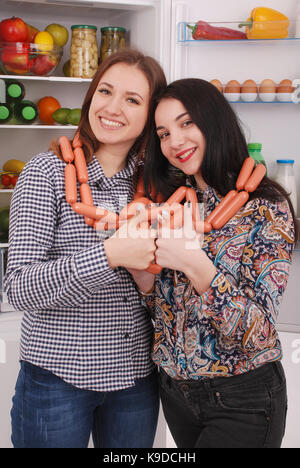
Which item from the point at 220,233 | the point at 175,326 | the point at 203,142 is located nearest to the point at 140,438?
the point at 175,326

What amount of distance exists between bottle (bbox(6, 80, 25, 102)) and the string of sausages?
40.3 inches

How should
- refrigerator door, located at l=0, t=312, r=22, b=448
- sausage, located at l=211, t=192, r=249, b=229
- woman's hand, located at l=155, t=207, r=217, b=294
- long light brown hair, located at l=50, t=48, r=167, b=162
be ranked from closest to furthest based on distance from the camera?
woman's hand, located at l=155, t=207, r=217, b=294 → sausage, located at l=211, t=192, r=249, b=229 → long light brown hair, located at l=50, t=48, r=167, b=162 → refrigerator door, located at l=0, t=312, r=22, b=448

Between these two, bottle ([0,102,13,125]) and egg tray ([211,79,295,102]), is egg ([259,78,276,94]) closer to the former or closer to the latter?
egg tray ([211,79,295,102])

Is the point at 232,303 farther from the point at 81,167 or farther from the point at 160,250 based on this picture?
the point at 81,167

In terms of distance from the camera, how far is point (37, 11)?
87.0 inches

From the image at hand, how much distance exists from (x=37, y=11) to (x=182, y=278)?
1.61 metres

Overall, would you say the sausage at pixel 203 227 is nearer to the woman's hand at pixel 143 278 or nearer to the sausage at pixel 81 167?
the woman's hand at pixel 143 278

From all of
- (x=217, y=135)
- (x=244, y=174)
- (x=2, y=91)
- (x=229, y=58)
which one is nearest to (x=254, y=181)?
(x=244, y=174)

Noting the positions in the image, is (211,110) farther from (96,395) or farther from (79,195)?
(96,395)

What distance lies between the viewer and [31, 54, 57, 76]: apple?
2.03 metres

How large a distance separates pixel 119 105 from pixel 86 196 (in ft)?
0.71

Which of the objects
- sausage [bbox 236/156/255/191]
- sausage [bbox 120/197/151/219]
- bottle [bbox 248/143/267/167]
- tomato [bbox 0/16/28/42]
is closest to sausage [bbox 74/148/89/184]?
sausage [bbox 120/197/151/219]

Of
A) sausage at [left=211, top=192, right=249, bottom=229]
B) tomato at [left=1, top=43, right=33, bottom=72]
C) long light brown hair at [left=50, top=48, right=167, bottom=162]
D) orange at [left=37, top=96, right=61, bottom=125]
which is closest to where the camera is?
sausage at [left=211, top=192, right=249, bottom=229]

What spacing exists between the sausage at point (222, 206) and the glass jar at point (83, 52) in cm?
119
